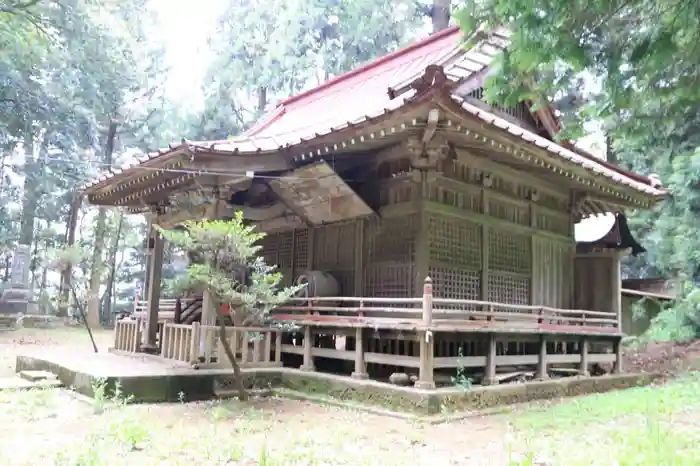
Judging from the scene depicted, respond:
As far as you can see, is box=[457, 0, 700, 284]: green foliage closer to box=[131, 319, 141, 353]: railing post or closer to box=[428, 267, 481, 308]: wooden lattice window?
box=[428, 267, 481, 308]: wooden lattice window

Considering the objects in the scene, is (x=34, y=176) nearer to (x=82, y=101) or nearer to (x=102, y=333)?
(x=82, y=101)

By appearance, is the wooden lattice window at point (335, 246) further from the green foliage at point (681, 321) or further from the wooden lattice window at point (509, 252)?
the green foliage at point (681, 321)

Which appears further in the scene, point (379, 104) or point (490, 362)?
point (379, 104)

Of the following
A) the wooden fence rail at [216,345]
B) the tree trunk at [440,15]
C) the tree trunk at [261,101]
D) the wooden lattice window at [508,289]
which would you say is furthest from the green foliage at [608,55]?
the tree trunk at [261,101]

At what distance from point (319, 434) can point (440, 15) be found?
1922cm

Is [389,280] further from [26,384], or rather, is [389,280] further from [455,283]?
[26,384]

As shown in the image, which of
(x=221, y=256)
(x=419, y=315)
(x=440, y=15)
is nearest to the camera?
(x=221, y=256)

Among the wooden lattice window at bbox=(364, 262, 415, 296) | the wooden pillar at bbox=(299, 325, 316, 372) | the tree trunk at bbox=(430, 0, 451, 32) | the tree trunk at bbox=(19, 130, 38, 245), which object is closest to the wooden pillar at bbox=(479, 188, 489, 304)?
the wooden lattice window at bbox=(364, 262, 415, 296)

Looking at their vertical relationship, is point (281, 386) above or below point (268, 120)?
below

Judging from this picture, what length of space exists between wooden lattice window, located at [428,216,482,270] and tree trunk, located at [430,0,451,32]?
13767mm

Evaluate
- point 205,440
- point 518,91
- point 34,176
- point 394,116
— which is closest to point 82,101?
point 34,176

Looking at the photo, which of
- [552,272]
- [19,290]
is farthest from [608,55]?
[19,290]

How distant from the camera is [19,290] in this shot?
2439 centimetres

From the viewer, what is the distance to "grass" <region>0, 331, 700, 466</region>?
5375 millimetres
